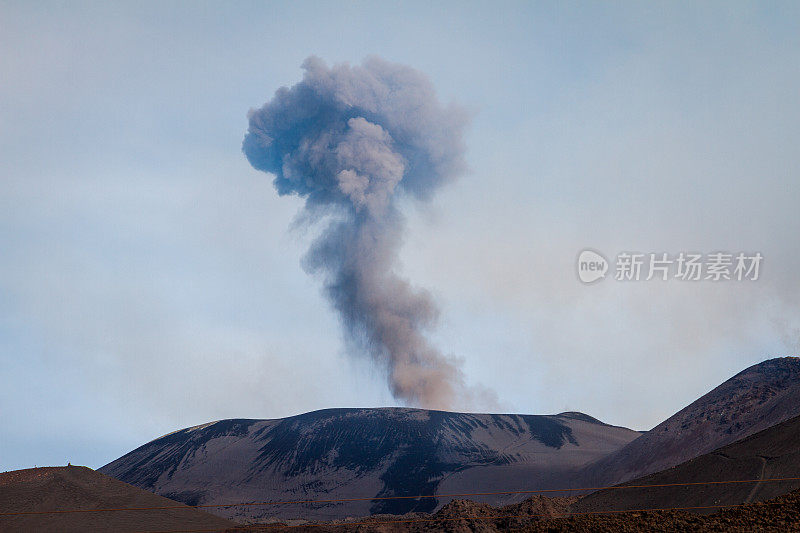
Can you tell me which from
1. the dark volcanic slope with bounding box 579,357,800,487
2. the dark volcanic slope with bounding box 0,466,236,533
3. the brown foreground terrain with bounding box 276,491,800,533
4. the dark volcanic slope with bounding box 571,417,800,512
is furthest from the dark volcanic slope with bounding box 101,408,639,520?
the brown foreground terrain with bounding box 276,491,800,533

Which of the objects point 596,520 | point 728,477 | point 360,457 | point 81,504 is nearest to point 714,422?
point 728,477

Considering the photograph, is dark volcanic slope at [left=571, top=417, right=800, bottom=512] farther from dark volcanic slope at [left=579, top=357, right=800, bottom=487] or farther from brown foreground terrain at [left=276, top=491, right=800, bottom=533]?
dark volcanic slope at [left=579, top=357, right=800, bottom=487]

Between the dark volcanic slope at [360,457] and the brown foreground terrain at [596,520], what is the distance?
36241mm

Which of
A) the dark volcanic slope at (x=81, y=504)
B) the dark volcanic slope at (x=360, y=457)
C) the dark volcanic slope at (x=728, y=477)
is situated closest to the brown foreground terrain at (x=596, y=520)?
the dark volcanic slope at (x=728, y=477)

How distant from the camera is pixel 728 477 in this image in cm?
2238

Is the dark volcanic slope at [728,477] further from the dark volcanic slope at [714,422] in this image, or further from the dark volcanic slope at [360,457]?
the dark volcanic slope at [360,457]

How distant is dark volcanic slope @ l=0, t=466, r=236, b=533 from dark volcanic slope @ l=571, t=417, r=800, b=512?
1723cm

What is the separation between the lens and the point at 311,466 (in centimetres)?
7000

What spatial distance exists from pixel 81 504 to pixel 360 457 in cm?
4725

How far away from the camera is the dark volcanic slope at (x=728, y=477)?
20156mm

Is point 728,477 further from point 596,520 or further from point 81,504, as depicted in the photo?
point 81,504

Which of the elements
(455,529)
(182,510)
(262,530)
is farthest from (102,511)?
(455,529)

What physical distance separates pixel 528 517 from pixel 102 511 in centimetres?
1868

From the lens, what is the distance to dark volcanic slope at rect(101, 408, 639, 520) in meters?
61.0
